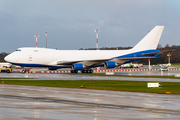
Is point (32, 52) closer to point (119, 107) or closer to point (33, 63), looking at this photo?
point (33, 63)

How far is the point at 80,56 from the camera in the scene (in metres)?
59.7

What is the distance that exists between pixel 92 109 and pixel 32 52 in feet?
145

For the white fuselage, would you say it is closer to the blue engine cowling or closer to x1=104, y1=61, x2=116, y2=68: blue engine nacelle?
the blue engine cowling

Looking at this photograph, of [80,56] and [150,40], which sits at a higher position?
[150,40]

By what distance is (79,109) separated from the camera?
547 inches

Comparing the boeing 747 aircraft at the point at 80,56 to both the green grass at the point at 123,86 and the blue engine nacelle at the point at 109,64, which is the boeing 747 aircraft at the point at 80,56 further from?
the green grass at the point at 123,86

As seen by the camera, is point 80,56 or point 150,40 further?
point 150,40

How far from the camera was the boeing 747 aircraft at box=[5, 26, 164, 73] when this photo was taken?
5606 centimetres

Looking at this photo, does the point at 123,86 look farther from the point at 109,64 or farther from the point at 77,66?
the point at 109,64

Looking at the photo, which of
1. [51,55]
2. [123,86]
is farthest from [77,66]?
[123,86]

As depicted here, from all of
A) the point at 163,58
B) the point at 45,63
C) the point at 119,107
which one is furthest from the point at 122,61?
the point at 163,58

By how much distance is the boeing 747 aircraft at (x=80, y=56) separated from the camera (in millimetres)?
56062

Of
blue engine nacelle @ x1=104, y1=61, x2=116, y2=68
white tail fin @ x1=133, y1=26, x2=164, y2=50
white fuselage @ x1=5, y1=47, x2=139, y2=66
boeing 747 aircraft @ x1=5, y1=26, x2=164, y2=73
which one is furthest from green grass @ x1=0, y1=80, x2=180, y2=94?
white tail fin @ x1=133, y1=26, x2=164, y2=50

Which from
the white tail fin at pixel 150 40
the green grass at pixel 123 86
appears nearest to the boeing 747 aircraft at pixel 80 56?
the white tail fin at pixel 150 40
